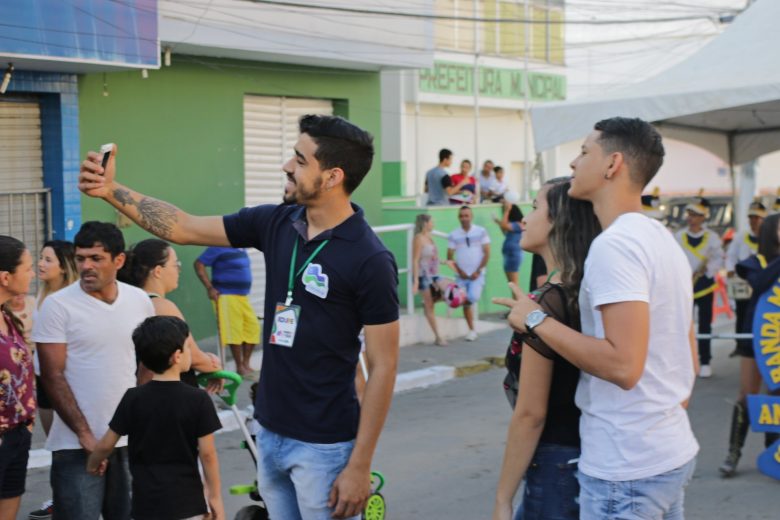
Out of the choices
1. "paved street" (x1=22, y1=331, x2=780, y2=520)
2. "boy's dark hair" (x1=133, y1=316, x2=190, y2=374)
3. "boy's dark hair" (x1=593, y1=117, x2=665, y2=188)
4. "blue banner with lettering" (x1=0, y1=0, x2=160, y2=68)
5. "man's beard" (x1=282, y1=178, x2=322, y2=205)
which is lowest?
"paved street" (x1=22, y1=331, x2=780, y2=520)

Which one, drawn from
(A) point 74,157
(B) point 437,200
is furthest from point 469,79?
(A) point 74,157

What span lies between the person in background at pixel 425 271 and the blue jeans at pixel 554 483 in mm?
10613

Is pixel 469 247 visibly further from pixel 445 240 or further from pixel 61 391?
pixel 61 391

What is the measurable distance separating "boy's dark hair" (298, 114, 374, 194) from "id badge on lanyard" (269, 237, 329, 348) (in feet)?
0.87

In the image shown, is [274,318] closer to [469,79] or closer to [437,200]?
[437,200]

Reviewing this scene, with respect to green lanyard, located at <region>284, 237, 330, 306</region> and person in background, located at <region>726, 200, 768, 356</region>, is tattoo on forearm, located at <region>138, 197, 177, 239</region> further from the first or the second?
person in background, located at <region>726, 200, 768, 356</region>

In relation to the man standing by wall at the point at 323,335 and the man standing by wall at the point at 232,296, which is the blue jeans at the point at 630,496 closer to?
the man standing by wall at the point at 323,335

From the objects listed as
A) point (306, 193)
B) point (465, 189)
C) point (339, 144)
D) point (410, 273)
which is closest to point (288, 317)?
point (306, 193)

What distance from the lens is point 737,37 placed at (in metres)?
11.4

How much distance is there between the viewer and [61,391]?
193 inches

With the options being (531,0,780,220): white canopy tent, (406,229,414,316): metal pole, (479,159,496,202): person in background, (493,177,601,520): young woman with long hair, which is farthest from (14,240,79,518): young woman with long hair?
(479,159,496,202): person in background

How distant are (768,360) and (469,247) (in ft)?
25.7

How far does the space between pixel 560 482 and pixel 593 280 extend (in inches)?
26.8

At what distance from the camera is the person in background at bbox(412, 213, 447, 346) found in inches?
555
